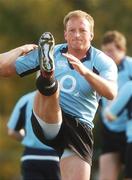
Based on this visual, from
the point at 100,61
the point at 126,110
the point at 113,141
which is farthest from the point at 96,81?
the point at 113,141

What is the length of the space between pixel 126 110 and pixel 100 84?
418cm

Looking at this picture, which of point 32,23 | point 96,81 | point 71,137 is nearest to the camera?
point 96,81

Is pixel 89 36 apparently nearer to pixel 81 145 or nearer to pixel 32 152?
pixel 81 145

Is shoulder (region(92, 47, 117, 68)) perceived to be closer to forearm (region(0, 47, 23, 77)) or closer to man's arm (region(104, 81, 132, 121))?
forearm (region(0, 47, 23, 77))

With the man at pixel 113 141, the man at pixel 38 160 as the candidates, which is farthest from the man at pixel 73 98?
the man at pixel 113 141

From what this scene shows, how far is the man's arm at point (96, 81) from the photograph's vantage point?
862 centimetres

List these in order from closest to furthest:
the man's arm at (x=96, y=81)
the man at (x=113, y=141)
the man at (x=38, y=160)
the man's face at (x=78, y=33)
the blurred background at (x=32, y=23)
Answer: the man's arm at (x=96, y=81), the man's face at (x=78, y=33), the man at (x=38, y=160), the man at (x=113, y=141), the blurred background at (x=32, y=23)

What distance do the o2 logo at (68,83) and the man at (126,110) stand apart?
11.3 ft

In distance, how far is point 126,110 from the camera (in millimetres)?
12914

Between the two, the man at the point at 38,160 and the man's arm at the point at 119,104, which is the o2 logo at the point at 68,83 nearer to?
the man at the point at 38,160

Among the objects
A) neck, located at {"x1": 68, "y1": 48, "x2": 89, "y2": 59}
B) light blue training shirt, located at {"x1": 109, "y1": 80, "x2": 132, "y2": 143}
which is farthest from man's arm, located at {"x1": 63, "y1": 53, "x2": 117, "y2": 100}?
light blue training shirt, located at {"x1": 109, "y1": 80, "x2": 132, "y2": 143}

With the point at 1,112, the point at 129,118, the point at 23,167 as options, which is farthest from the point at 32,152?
the point at 1,112

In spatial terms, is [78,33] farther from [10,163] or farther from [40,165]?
[10,163]

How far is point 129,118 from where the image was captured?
12.8 metres
